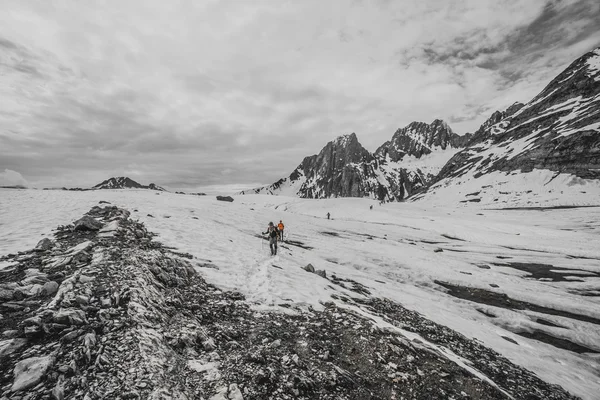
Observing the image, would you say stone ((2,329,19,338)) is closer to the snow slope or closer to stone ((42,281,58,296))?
stone ((42,281,58,296))

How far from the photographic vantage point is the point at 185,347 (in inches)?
253

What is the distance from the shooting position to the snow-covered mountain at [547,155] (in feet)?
361

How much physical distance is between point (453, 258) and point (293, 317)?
2601cm

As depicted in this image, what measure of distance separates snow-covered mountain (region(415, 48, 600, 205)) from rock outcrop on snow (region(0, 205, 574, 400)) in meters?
124

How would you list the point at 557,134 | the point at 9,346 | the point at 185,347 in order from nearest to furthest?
the point at 9,346 → the point at 185,347 → the point at 557,134

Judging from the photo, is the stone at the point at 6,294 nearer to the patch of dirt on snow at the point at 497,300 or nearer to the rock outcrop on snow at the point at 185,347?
the rock outcrop on snow at the point at 185,347

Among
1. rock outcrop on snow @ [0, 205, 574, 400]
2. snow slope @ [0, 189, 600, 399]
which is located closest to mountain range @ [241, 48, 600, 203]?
snow slope @ [0, 189, 600, 399]

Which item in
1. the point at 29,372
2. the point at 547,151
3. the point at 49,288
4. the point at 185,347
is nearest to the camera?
the point at 29,372

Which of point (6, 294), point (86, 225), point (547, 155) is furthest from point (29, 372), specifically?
point (547, 155)

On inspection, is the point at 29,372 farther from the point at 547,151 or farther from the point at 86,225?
the point at 547,151

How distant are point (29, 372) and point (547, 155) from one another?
7073 inches

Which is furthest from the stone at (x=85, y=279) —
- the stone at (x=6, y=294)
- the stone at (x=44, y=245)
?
the stone at (x=44, y=245)

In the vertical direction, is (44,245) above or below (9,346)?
above

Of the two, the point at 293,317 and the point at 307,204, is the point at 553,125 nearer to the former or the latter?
the point at 307,204
